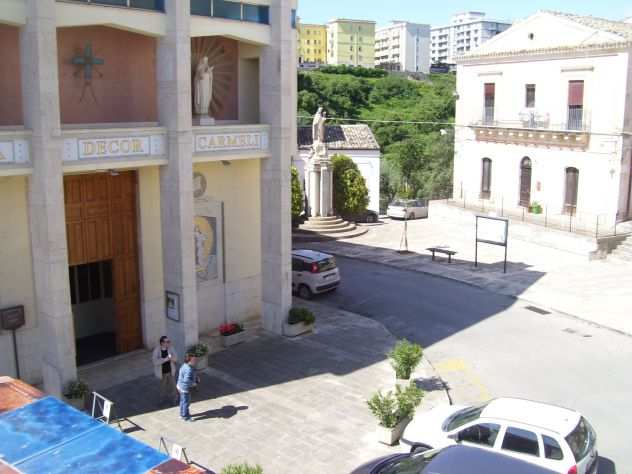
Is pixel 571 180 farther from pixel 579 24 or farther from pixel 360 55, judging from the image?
pixel 360 55

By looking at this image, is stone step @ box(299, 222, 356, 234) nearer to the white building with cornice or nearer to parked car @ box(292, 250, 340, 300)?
the white building with cornice

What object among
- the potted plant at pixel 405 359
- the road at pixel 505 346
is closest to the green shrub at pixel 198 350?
the potted plant at pixel 405 359

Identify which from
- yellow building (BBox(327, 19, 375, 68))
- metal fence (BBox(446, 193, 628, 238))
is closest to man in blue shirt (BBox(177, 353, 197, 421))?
metal fence (BBox(446, 193, 628, 238))

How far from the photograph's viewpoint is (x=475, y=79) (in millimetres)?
37594

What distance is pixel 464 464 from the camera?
29.6ft

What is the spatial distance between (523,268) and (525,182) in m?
8.62

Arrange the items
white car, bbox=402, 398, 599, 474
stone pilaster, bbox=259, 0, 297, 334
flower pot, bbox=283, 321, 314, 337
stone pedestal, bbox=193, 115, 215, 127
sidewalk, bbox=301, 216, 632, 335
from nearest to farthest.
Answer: white car, bbox=402, 398, 599, 474 < stone pedestal, bbox=193, 115, 215, 127 < stone pilaster, bbox=259, 0, 297, 334 < flower pot, bbox=283, 321, 314, 337 < sidewalk, bbox=301, 216, 632, 335

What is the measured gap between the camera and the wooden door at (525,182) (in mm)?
35081

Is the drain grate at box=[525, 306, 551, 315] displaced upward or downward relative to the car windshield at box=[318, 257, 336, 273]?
downward

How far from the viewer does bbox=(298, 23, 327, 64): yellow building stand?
16300cm

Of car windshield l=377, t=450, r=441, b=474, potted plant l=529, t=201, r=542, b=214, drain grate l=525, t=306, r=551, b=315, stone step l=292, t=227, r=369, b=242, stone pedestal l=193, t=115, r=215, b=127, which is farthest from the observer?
stone step l=292, t=227, r=369, b=242

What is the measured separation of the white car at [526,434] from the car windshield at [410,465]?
1.41 meters

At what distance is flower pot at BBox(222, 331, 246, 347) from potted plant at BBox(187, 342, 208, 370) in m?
1.58

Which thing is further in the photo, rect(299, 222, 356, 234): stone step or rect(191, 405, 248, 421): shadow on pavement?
rect(299, 222, 356, 234): stone step
